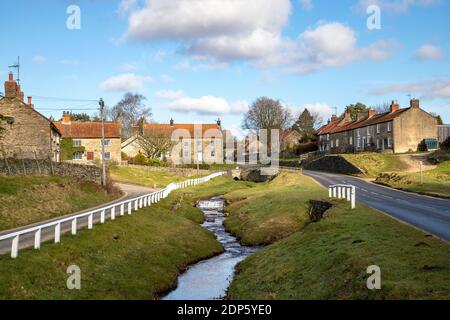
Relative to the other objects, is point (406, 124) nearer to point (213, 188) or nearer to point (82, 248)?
point (213, 188)

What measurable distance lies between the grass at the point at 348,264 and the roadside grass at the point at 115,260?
3.52 meters

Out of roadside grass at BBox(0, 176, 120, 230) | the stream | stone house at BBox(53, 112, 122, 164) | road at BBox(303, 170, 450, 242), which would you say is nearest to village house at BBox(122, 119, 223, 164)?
stone house at BBox(53, 112, 122, 164)

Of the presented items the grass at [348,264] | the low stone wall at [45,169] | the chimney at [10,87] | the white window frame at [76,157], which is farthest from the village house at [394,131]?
the grass at [348,264]

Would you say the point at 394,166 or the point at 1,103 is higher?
the point at 1,103

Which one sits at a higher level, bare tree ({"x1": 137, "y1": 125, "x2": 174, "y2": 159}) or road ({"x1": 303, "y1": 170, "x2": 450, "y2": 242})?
bare tree ({"x1": 137, "y1": 125, "x2": 174, "y2": 159})

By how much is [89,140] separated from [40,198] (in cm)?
5729

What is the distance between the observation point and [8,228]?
26.2 meters

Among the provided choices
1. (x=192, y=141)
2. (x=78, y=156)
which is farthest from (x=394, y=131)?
(x=78, y=156)

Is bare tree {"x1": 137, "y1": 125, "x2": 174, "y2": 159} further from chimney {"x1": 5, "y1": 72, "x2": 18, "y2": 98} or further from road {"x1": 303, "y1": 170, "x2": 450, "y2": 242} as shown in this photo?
road {"x1": 303, "y1": 170, "x2": 450, "y2": 242}

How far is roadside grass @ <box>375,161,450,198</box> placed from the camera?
44.6m

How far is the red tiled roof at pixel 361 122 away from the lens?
86262mm

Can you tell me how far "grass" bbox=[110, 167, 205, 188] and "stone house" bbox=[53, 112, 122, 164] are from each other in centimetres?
667
